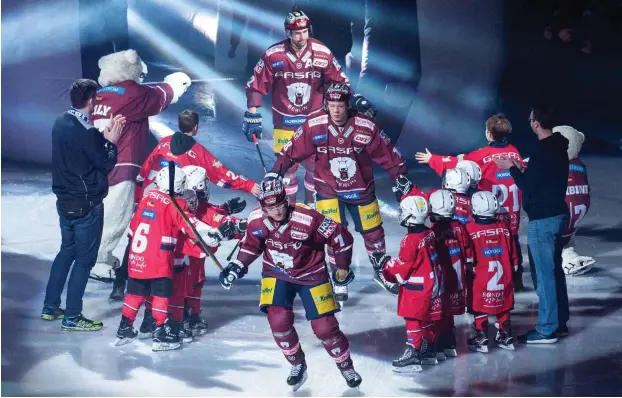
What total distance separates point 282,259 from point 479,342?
164 centimetres

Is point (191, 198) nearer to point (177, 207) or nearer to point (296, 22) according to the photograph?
point (177, 207)

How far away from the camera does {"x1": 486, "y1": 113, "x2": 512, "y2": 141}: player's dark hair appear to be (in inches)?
330

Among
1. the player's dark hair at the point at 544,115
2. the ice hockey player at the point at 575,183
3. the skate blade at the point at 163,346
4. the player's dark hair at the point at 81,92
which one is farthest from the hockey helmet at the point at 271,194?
the ice hockey player at the point at 575,183

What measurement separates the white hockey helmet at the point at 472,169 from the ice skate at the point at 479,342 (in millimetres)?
1098

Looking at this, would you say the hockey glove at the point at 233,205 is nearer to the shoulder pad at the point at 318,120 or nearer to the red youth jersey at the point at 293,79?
the shoulder pad at the point at 318,120

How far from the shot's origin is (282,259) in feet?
22.2

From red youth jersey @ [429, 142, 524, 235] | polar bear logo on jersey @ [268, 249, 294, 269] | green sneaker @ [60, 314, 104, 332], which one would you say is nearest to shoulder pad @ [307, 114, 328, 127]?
red youth jersey @ [429, 142, 524, 235]

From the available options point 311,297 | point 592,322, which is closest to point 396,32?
point 592,322

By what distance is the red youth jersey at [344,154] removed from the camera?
828cm

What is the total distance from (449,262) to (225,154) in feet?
17.5

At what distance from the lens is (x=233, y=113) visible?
45.1 ft

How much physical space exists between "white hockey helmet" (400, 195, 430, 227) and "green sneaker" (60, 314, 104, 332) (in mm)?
2355

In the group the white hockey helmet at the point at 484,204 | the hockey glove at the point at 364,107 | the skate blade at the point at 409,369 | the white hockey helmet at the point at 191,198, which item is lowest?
the skate blade at the point at 409,369

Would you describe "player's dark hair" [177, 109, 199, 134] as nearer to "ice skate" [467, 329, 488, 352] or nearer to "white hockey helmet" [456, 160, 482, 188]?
"white hockey helmet" [456, 160, 482, 188]
